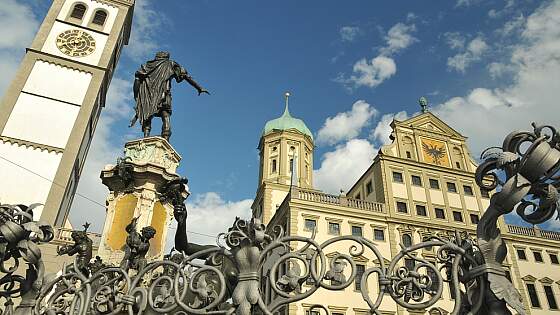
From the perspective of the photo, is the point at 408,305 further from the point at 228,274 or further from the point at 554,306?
the point at 554,306

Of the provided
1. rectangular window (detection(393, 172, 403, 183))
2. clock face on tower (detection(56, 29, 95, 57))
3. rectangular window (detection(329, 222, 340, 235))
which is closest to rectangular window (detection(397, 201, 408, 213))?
rectangular window (detection(393, 172, 403, 183))

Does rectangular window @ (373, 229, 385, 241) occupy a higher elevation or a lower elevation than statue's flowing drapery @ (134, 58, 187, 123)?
higher

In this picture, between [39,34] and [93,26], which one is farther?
[93,26]

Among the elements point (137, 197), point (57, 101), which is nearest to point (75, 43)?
point (57, 101)

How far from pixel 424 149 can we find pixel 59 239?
27.9m

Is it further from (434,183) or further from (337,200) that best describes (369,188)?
(337,200)

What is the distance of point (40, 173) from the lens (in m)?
24.7

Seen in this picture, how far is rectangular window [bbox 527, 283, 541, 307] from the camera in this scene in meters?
28.3

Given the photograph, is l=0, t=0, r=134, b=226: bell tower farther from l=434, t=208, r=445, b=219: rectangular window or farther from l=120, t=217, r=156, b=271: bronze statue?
l=434, t=208, r=445, b=219: rectangular window

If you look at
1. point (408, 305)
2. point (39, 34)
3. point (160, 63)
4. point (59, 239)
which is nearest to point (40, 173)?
point (59, 239)

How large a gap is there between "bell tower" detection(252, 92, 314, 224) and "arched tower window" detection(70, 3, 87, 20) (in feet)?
69.8

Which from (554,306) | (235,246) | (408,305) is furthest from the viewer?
(554,306)

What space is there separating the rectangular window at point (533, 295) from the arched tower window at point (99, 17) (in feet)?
132

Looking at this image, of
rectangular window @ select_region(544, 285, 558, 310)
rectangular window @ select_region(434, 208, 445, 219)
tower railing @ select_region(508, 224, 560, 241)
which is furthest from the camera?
tower railing @ select_region(508, 224, 560, 241)
